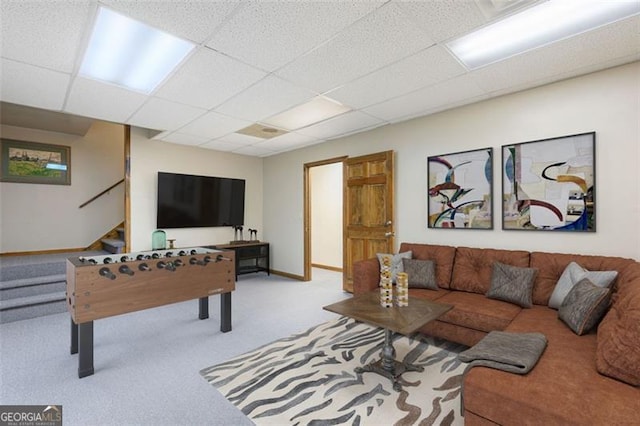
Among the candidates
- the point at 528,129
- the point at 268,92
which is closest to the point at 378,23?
the point at 268,92

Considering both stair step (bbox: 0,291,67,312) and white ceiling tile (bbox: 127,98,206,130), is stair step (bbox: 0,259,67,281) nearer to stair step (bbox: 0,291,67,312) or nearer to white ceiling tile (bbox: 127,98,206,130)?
stair step (bbox: 0,291,67,312)

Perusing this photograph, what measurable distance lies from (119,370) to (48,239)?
4.59 meters

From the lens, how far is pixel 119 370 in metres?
2.37

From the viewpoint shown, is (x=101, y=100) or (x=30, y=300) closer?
(x=101, y=100)

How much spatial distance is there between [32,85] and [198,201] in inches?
110

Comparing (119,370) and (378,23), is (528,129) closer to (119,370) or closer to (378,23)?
(378,23)

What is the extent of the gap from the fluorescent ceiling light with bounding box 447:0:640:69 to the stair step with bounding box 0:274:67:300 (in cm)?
541

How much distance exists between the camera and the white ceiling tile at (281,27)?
178cm

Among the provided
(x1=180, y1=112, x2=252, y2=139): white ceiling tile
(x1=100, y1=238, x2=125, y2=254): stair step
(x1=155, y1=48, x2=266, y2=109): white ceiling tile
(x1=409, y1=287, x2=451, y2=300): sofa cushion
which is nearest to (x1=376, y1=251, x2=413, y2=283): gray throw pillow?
(x1=409, y1=287, x2=451, y2=300): sofa cushion

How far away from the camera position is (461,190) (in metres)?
3.43

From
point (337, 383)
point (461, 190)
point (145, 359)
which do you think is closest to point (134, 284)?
point (145, 359)

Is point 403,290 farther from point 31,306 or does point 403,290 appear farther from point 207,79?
point 31,306

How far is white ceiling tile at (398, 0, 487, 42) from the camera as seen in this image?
177 centimetres

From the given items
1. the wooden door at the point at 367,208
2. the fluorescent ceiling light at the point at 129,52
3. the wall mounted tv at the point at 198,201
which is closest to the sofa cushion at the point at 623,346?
the wooden door at the point at 367,208
